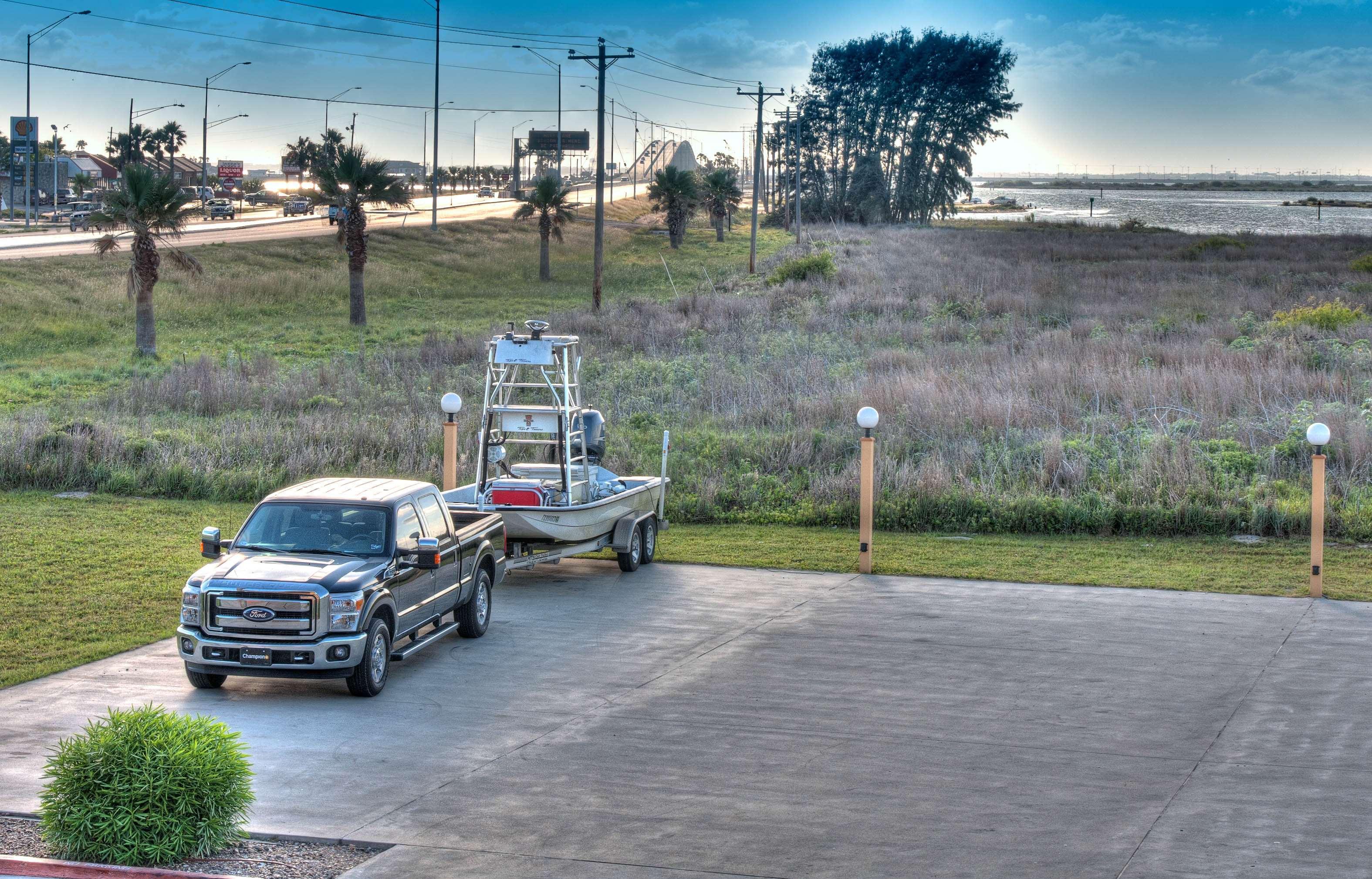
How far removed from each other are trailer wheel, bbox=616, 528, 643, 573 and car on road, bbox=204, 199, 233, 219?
256 ft

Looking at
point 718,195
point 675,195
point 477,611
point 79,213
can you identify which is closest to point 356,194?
point 79,213

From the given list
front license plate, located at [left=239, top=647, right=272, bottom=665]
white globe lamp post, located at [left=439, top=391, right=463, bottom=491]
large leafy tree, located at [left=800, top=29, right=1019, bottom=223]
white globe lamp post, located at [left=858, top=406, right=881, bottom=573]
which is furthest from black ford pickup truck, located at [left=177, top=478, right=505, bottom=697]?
large leafy tree, located at [left=800, top=29, right=1019, bottom=223]

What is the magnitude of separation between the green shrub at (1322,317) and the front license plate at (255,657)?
100 feet

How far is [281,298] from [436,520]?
156ft

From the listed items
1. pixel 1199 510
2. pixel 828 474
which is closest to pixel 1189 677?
pixel 1199 510

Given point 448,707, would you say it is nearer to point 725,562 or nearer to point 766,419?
point 725,562

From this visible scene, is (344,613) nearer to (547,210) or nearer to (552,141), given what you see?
(547,210)

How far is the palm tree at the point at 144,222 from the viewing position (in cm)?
4053

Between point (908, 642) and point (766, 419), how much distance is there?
479 inches

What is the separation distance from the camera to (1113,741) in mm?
9477

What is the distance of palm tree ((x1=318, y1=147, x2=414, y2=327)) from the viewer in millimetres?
49812

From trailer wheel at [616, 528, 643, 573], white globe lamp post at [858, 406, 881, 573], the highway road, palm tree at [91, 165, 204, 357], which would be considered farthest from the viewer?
the highway road

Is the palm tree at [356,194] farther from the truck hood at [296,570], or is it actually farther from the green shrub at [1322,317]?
the truck hood at [296,570]

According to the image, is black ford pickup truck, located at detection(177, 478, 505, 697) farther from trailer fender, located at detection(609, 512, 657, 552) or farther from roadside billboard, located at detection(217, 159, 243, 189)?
roadside billboard, located at detection(217, 159, 243, 189)
